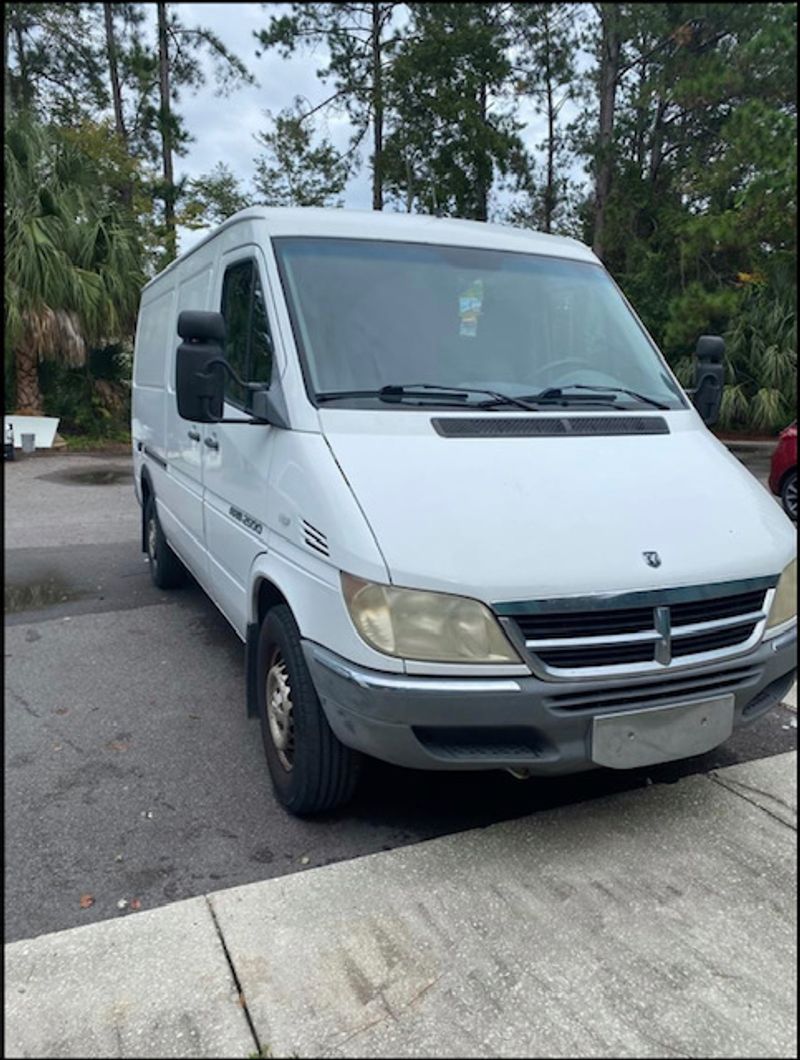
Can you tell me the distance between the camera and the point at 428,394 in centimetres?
312

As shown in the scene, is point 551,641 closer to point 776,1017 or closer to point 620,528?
point 620,528

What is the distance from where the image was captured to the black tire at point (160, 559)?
6109 millimetres

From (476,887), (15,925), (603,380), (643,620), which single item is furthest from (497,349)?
(15,925)

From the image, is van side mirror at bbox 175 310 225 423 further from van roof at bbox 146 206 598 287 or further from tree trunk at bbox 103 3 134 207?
tree trunk at bbox 103 3 134 207

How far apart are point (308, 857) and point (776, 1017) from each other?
1582 mm

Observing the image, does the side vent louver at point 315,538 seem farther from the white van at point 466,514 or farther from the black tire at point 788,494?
the black tire at point 788,494

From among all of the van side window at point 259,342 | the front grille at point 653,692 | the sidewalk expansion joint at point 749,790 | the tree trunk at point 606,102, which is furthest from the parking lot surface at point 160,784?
the tree trunk at point 606,102

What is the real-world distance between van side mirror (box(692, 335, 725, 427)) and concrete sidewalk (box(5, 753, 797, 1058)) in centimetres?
191

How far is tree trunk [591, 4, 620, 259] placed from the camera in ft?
5.19

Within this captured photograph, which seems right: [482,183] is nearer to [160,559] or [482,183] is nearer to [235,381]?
[235,381]

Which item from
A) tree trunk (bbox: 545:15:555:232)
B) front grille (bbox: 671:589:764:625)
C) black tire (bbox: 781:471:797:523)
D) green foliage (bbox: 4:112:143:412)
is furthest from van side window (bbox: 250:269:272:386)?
green foliage (bbox: 4:112:143:412)

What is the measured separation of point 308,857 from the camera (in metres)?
2.87

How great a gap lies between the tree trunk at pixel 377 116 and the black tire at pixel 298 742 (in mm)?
1870

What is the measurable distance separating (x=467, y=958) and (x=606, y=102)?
2350mm
